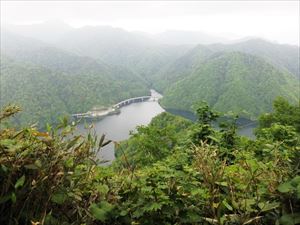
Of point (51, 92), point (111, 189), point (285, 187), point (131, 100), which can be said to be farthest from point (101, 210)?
point (131, 100)

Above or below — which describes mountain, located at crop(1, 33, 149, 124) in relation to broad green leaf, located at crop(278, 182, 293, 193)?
below

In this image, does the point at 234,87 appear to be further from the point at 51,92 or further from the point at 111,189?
the point at 111,189

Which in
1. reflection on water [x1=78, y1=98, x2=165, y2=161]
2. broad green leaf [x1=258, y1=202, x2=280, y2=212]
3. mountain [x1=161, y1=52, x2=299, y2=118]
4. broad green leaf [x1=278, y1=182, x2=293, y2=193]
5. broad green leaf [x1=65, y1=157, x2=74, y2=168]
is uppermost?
broad green leaf [x1=65, y1=157, x2=74, y2=168]

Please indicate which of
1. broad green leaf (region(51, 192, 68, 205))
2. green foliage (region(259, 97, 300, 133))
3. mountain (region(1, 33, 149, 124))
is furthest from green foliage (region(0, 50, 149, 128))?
broad green leaf (region(51, 192, 68, 205))

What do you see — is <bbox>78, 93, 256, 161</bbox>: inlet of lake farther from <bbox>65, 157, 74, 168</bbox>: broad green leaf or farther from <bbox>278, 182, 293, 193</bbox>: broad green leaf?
<bbox>278, 182, 293, 193</bbox>: broad green leaf

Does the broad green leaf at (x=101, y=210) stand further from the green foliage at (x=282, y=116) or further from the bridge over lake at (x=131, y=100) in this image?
the bridge over lake at (x=131, y=100)

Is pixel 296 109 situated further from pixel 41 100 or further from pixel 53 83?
pixel 53 83
